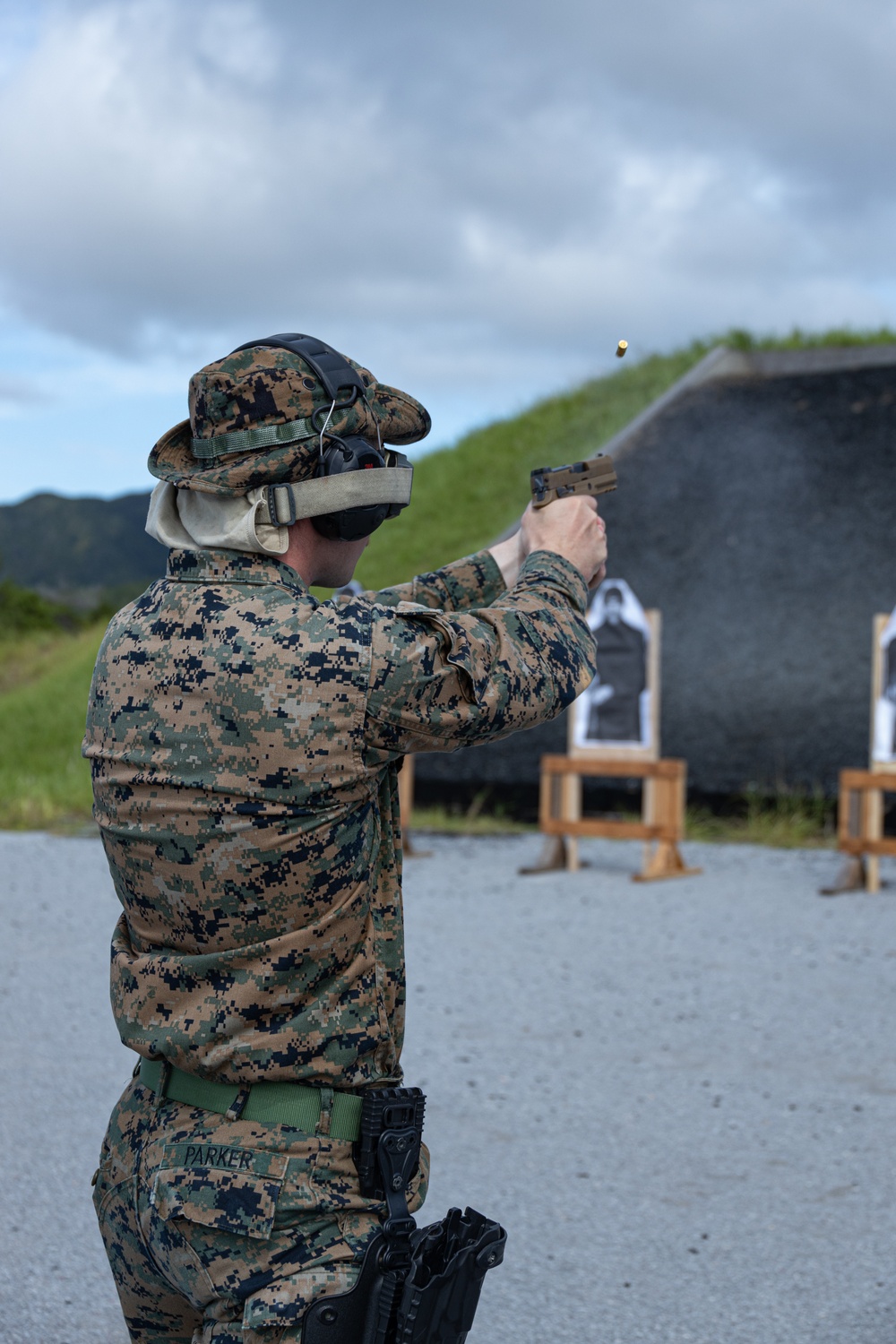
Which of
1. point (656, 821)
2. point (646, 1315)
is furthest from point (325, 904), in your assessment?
point (656, 821)

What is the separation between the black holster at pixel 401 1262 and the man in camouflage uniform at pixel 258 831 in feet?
0.08

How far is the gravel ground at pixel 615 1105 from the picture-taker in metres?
3.22

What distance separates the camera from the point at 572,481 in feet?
6.68

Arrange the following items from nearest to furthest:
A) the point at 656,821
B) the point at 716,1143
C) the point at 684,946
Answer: the point at 716,1143 → the point at 684,946 → the point at 656,821

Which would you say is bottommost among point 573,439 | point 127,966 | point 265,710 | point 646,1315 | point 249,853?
point 646,1315

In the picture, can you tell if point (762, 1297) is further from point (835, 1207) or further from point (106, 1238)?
point (106, 1238)

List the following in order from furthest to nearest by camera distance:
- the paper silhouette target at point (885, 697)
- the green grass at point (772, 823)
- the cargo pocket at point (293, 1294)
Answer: the green grass at point (772, 823) → the paper silhouette target at point (885, 697) → the cargo pocket at point (293, 1294)

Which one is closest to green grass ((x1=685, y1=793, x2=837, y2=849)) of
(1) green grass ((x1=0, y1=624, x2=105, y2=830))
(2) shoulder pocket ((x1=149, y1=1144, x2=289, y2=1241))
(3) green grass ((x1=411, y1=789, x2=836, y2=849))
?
(3) green grass ((x1=411, y1=789, x2=836, y2=849))

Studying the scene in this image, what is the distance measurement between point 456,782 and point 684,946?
208 inches

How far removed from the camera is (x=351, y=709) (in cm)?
163

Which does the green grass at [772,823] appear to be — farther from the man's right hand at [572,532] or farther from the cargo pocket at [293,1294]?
the cargo pocket at [293,1294]

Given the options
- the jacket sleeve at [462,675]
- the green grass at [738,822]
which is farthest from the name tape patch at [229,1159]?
the green grass at [738,822]

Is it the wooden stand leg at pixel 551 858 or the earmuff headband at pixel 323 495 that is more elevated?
the earmuff headband at pixel 323 495

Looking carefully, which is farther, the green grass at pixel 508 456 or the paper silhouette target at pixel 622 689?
the green grass at pixel 508 456
